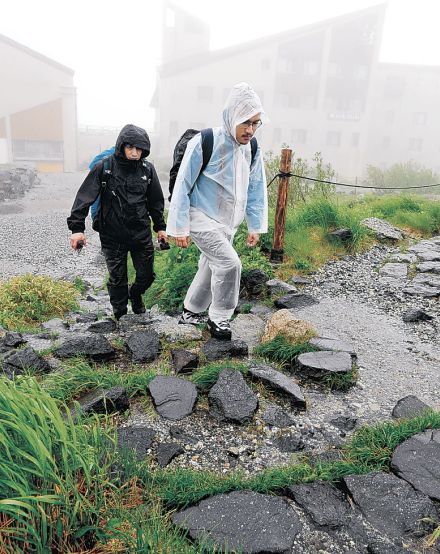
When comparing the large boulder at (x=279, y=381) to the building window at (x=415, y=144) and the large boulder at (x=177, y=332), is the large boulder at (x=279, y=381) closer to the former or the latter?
the large boulder at (x=177, y=332)

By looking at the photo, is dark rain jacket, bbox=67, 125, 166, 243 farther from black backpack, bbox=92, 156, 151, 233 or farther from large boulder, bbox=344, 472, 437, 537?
large boulder, bbox=344, 472, 437, 537

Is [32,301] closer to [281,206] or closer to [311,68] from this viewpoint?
[281,206]

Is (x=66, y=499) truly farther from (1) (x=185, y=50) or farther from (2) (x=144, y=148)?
(1) (x=185, y=50)

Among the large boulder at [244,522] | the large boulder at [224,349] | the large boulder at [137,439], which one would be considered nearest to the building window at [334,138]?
the large boulder at [224,349]

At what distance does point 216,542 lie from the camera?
1.93m

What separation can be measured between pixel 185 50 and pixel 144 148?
3488 centimetres

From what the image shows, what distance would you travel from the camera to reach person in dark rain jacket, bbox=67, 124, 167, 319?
3.83 m

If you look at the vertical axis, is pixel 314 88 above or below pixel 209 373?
above

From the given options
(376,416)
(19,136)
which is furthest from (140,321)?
(19,136)

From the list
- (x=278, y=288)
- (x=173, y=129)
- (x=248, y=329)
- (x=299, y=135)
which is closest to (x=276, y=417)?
(x=248, y=329)

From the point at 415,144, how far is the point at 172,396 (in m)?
38.4

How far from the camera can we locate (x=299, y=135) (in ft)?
107

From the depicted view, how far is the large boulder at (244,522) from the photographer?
6.34 feet

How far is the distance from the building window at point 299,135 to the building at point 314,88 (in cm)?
7
